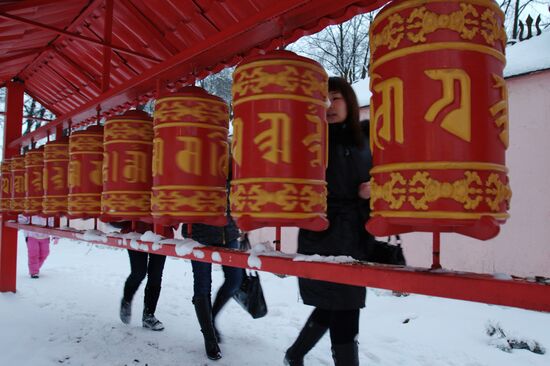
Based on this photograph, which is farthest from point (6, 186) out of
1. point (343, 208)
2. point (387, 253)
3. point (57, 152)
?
point (387, 253)

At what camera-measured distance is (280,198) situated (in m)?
1.13

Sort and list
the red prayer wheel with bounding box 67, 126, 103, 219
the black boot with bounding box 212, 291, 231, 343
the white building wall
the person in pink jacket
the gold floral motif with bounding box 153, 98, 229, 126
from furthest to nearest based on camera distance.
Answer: the person in pink jacket → the white building wall → the black boot with bounding box 212, 291, 231, 343 → the red prayer wheel with bounding box 67, 126, 103, 219 → the gold floral motif with bounding box 153, 98, 229, 126

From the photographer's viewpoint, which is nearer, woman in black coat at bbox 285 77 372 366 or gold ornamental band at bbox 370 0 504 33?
gold ornamental band at bbox 370 0 504 33

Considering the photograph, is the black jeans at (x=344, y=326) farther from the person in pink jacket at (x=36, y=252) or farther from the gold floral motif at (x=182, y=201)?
the person in pink jacket at (x=36, y=252)

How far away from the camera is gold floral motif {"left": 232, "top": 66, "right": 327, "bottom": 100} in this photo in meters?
1.16

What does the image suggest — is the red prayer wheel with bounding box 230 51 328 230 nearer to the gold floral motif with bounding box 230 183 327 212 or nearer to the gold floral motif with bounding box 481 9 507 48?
the gold floral motif with bounding box 230 183 327 212

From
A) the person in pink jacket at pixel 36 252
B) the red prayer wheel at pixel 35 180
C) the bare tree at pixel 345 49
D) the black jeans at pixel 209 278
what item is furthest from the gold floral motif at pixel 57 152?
the bare tree at pixel 345 49

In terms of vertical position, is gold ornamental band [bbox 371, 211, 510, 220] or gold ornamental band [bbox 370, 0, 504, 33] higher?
gold ornamental band [bbox 370, 0, 504, 33]

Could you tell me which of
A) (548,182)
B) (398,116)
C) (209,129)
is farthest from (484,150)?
(548,182)

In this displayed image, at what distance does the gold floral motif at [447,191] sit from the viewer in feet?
2.74

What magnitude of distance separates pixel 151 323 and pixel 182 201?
188 cm

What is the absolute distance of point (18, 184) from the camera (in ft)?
10.7

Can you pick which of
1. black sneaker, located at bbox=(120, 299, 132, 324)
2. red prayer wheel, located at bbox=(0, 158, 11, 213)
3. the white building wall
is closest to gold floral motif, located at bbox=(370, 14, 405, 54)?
black sneaker, located at bbox=(120, 299, 132, 324)

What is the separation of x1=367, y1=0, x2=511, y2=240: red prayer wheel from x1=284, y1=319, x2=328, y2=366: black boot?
1.10 metres
